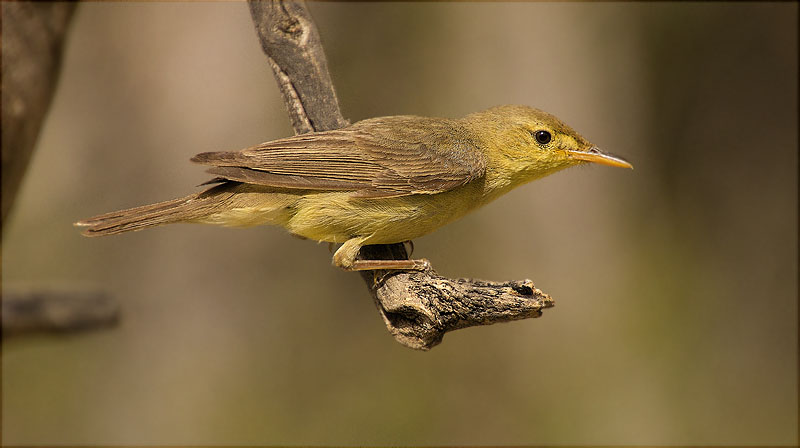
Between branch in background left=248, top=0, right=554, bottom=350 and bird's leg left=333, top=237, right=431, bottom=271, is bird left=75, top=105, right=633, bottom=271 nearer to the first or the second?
bird's leg left=333, top=237, right=431, bottom=271

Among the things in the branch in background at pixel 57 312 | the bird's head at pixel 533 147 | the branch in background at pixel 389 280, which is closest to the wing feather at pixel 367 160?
the bird's head at pixel 533 147

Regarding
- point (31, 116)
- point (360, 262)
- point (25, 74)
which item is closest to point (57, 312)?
point (31, 116)

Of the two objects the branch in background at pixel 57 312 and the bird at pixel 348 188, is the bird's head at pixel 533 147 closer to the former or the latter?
the bird at pixel 348 188

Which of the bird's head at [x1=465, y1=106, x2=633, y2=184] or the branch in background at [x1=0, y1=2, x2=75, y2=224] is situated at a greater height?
the branch in background at [x1=0, y1=2, x2=75, y2=224]

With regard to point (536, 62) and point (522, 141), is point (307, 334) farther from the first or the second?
point (522, 141)

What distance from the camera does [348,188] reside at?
362 cm

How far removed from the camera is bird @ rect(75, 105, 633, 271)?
11.3 feet

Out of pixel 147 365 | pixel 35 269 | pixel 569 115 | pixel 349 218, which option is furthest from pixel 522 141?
pixel 35 269

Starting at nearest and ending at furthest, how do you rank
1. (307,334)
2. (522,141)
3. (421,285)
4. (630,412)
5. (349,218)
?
1. (421,285)
2. (349,218)
3. (522,141)
4. (630,412)
5. (307,334)

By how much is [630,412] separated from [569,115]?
10.4ft

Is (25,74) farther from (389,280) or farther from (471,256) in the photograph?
(471,256)

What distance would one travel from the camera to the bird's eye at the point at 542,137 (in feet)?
13.6

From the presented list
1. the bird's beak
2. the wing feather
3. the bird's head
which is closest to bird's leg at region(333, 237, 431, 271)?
the wing feather

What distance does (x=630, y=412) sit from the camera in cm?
756
